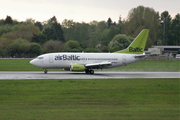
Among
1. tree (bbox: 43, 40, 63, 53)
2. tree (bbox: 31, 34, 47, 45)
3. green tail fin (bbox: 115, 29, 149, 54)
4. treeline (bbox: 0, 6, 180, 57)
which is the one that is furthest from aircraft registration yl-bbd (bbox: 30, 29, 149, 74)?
tree (bbox: 31, 34, 47, 45)

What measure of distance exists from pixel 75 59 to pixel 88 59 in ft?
7.45

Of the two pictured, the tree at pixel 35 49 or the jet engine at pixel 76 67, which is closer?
the jet engine at pixel 76 67

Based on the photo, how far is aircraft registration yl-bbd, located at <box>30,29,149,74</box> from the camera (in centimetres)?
4181


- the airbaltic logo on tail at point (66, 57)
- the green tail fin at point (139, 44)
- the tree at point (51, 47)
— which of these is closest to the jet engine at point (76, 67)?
the airbaltic logo on tail at point (66, 57)

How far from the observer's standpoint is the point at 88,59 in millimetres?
43344

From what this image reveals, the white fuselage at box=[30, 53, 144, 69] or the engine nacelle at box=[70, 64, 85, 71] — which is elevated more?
the white fuselage at box=[30, 53, 144, 69]

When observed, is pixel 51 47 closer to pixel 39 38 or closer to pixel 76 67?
pixel 39 38

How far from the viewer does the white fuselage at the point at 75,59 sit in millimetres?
41844
